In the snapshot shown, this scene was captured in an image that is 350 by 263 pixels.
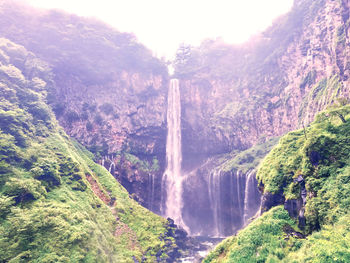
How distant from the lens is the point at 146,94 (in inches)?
2138

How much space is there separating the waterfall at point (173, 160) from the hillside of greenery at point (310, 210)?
1094 inches

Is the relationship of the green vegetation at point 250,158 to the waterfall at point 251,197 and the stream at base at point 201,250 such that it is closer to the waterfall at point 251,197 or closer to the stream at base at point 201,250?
the waterfall at point 251,197

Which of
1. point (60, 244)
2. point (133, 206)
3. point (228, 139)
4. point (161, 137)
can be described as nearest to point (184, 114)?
point (161, 137)

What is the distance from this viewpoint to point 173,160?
163 ft

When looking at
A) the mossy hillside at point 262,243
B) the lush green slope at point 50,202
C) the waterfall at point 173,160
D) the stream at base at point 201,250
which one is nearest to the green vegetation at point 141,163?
the waterfall at point 173,160

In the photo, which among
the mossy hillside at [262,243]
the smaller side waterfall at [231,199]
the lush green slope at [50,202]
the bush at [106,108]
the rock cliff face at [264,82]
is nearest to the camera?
the mossy hillside at [262,243]

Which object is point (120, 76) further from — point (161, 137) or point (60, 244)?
point (60, 244)

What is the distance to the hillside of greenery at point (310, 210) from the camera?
11.6 metres

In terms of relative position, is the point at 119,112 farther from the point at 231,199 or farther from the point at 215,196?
the point at 231,199

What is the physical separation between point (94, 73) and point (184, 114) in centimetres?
2075

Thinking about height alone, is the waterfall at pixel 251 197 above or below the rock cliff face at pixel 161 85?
below

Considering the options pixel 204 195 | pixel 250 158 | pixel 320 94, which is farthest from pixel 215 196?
pixel 320 94

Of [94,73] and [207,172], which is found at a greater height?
[94,73]

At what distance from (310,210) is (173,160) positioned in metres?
36.6
